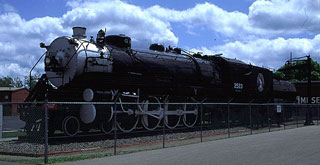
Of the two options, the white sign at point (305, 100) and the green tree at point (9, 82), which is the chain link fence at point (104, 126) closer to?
the white sign at point (305, 100)

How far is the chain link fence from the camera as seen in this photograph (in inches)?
434

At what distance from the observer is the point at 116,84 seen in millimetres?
15164

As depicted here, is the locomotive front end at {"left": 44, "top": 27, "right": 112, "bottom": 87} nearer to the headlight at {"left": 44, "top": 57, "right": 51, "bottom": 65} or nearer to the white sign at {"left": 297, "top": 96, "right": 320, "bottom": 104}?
the headlight at {"left": 44, "top": 57, "right": 51, "bottom": 65}

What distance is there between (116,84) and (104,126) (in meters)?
1.74

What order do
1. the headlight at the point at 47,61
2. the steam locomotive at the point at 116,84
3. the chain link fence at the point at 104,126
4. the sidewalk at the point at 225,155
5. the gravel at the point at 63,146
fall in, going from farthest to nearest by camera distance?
the headlight at the point at 47,61
the steam locomotive at the point at 116,84
the gravel at the point at 63,146
the chain link fence at the point at 104,126
the sidewalk at the point at 225,155

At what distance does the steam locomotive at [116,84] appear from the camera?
1384 centimetres

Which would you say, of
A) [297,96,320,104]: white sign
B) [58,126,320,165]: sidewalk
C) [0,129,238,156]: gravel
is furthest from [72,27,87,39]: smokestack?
[297,96,320,104]: white sign

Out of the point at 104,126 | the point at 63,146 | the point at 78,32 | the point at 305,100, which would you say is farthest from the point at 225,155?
the point at 305,100

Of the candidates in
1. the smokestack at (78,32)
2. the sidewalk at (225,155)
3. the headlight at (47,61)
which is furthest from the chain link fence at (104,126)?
the smokestack at (78,32)

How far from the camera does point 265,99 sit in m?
25.4

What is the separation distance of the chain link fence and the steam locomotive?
0.05 m

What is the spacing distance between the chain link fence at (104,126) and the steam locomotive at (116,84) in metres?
0.05

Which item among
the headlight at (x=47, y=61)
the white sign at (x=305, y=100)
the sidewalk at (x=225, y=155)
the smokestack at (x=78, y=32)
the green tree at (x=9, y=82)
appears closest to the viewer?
the sidewalk at (x=225, y=155)

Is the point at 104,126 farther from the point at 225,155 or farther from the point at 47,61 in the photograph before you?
the point at 225,155
